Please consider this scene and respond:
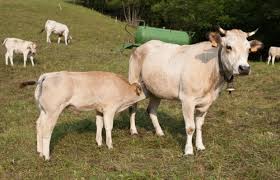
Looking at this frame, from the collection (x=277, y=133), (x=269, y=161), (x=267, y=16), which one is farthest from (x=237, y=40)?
(x=267, y=16)

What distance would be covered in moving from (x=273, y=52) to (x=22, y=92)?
16617mm

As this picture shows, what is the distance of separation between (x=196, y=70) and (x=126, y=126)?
336 centimetres

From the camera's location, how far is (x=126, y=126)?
39.2 ft

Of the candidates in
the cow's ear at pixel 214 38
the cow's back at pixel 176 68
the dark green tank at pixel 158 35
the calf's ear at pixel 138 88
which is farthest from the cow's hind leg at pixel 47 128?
the dark green tank at pixel 158 35

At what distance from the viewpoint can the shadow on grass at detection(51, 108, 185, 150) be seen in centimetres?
1093

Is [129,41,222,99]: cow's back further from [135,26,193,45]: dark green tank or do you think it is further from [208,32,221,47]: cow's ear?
[135,26,193,45]: dark green tank

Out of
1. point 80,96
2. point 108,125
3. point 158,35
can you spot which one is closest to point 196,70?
point 108,125

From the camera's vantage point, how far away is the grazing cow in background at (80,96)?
352 inches

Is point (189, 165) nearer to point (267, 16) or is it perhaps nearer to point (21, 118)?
point (21, 118)

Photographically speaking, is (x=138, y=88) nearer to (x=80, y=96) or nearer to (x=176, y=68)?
(x=176, y=68)

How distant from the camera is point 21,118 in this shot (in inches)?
515

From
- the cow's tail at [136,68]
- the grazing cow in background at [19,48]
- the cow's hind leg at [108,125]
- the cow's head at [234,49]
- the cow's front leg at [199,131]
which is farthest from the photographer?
the grazing cow in background at [19,48]

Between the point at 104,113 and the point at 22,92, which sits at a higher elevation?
the point at 104,113

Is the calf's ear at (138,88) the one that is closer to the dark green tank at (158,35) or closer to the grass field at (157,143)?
the grass field at (157,143)
